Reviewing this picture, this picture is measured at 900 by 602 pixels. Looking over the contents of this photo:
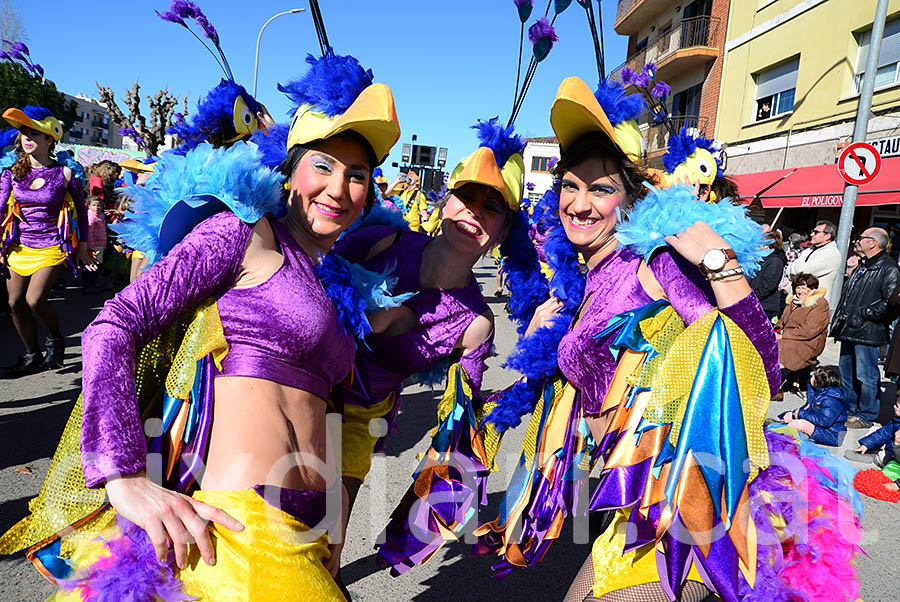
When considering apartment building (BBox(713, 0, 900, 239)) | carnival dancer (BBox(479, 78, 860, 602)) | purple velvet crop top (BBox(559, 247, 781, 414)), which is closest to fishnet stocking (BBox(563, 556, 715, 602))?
carnival dancer (BBox(479, 78, 860, 602))

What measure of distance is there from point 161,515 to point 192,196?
0.70m

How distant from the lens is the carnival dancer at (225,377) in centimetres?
113

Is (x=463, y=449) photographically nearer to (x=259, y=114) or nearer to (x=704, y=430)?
(x=704, y=430)

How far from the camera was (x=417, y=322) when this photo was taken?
2.21 meters

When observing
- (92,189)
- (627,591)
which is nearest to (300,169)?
(627,591)

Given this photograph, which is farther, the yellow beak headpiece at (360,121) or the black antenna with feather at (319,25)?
the black antenna with feather at (319,25)

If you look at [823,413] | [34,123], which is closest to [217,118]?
[34,123]

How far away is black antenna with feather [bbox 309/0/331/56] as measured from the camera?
188 cm

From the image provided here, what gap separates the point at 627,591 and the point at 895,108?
11.3 m

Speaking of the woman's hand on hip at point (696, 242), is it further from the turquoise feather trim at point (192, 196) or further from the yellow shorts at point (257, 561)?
the yellow shorts at point (257, 561)

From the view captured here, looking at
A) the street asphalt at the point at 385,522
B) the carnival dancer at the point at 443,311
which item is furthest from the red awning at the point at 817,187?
the carnival dancer at the point at 443,311

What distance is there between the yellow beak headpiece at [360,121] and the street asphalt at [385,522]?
1.49 m

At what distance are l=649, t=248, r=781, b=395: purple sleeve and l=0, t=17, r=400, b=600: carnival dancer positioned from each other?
0.85 metres

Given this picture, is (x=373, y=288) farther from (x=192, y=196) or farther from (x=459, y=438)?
(x=459, y=438)
